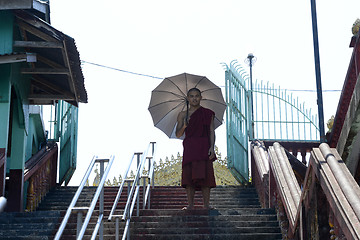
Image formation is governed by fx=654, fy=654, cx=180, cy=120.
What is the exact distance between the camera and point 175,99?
419 inches

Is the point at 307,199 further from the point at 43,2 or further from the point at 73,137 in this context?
the point at 73,137

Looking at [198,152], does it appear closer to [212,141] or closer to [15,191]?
[212,141]

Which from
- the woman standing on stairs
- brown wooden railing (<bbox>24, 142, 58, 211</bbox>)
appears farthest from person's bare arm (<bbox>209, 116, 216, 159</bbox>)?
brown wooden railing (<bbox>24, 142, 58, 211</bbox>)

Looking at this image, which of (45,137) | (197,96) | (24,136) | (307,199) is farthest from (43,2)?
(307,199)

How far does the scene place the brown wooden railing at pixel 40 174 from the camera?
11.1m

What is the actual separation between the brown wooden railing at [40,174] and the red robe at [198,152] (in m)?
2.97

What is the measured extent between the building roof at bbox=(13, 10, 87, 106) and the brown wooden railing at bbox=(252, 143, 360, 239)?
13.3 ft

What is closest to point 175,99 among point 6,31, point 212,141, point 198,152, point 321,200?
point 212,141

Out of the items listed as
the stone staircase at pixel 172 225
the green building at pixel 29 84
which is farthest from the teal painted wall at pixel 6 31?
the stone staircase at pixel 172 225

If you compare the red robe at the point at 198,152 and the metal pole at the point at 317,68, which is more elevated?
the metal pole at the point at 317,68

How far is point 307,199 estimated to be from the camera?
259 inches

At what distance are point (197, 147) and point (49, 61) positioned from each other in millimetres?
3325

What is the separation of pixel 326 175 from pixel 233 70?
8410mm

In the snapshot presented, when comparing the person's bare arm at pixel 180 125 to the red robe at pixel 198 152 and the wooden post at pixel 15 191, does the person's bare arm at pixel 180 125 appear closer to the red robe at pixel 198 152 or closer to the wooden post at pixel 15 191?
the red robe at pixel 198 152
